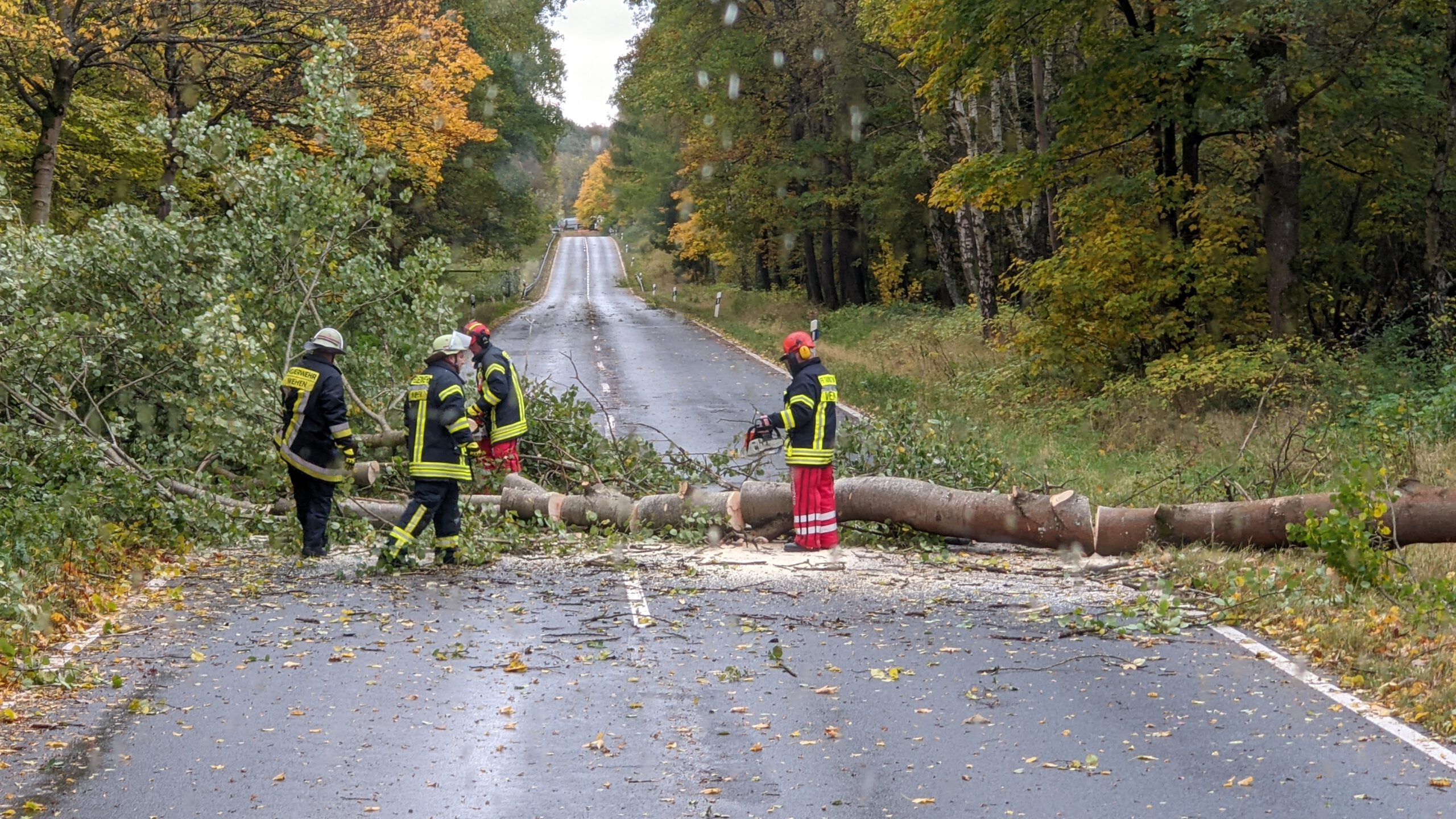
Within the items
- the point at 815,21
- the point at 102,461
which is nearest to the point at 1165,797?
the point at 102,461

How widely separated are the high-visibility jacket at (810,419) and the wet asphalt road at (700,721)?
5.91 feet

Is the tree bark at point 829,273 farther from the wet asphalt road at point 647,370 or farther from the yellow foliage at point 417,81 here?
the yellow foliage at point 417,81

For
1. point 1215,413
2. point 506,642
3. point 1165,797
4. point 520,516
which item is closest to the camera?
point 1165,797

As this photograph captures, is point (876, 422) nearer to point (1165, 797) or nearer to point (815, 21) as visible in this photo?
point (1165, 797)

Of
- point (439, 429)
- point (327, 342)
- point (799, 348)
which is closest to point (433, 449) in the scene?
point (439, 429)

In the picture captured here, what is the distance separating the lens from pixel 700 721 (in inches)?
253

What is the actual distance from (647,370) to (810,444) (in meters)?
17.9

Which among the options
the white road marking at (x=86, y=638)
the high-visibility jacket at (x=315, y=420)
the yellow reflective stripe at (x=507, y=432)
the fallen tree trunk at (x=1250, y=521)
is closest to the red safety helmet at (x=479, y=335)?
the yellow reflective stripe at (x=507, y=432)

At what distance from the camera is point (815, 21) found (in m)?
32.5

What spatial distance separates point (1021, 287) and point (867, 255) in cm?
2491

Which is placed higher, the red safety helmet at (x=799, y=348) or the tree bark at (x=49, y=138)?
the tree bark at (x=49, y=138)

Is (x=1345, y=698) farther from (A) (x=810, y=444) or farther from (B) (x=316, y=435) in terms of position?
(B) (x=316, y=435)

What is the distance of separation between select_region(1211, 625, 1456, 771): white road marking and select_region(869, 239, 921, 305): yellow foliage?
3422cm

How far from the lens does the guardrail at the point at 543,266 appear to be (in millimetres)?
64250
